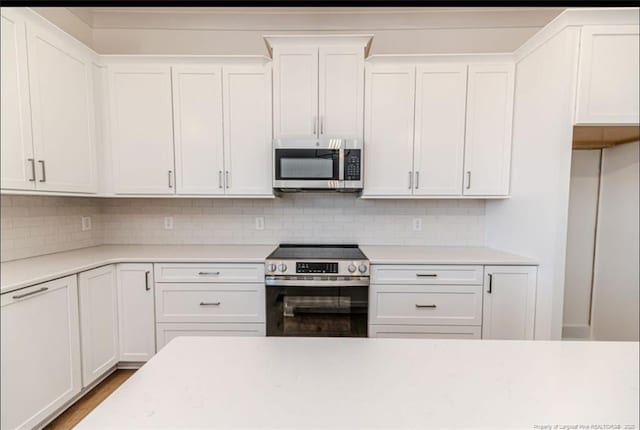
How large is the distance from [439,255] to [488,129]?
3.48ft

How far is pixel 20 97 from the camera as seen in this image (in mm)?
1657

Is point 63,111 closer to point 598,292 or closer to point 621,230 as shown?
point 621,230

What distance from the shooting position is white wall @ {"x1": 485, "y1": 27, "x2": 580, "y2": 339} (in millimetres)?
1787

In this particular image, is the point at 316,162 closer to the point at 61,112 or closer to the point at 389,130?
the point at 389,130

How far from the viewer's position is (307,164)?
88.4 inches

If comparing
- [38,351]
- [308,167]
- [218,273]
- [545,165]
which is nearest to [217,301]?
[218,273]

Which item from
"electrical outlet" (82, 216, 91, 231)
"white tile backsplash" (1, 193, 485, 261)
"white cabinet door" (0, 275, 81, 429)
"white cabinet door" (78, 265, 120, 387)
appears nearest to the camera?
"white cabinet door" (0, 275, 81, 429)

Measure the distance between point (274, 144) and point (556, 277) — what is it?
2.08 meters

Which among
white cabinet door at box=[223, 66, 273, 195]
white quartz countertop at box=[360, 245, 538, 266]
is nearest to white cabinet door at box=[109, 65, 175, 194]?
white cabinet door at box=[223, 66, 273, 195]

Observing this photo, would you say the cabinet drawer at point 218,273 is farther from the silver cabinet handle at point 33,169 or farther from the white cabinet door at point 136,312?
the silver cabinet handle at point 33,169

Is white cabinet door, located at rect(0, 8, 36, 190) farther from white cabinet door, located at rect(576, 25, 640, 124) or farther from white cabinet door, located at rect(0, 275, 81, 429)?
white cabinet door, located at rect(576, 25, 640, 124)

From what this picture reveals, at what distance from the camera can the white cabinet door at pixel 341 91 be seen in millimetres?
2252

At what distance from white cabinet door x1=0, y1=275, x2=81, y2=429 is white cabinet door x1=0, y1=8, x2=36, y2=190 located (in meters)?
0.63

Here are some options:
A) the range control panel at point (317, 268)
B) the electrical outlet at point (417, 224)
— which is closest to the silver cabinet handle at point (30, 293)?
the range control panel at point (317, 268)
